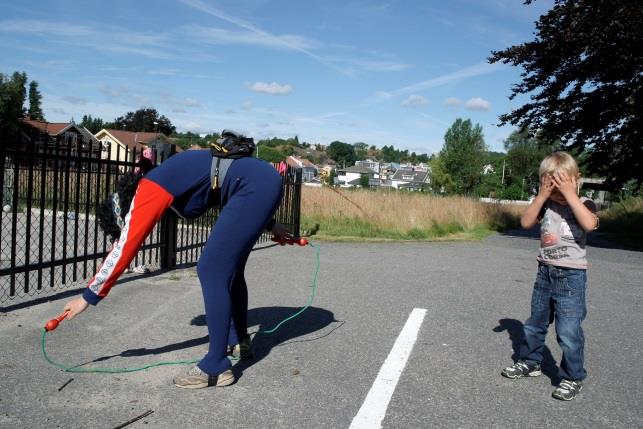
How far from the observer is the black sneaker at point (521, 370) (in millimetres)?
3959

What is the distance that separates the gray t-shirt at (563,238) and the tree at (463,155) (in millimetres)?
68057

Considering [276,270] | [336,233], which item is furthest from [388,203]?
[276,270]

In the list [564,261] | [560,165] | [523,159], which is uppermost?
[523,159]

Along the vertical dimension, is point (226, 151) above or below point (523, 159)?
below

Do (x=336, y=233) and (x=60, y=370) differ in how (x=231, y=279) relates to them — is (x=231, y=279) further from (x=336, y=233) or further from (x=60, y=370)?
(x=336, y=233)

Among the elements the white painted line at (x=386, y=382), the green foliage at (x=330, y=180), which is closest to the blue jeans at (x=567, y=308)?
the white painted line at (x=386, y=382)

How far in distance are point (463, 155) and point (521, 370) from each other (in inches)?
2795

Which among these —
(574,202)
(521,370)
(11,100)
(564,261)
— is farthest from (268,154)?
(574,202)

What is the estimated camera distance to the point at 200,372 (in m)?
3.48

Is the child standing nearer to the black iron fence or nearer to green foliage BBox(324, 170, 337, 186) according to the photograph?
the black iron fence

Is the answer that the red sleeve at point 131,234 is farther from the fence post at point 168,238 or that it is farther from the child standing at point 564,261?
the fence post at point 168,238

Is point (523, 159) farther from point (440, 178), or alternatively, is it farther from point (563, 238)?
point (563, 238)

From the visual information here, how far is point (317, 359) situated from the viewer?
4.19 m

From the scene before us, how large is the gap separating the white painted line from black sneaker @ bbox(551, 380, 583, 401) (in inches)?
42.7
